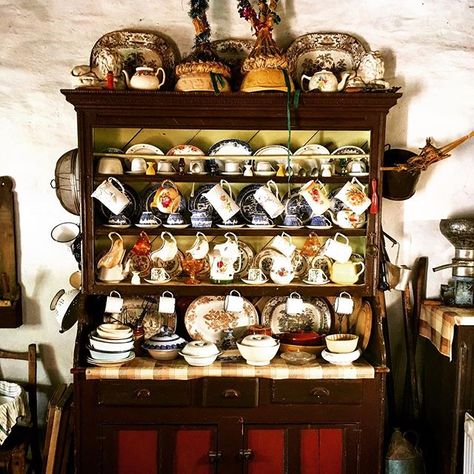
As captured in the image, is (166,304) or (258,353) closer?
(258,353)

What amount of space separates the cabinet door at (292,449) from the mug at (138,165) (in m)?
1.22

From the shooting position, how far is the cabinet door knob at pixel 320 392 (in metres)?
2.37

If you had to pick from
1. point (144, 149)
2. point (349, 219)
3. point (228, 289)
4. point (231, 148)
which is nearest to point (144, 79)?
point (144, 149)

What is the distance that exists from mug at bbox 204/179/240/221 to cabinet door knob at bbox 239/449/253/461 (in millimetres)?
998

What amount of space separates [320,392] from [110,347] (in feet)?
2.98

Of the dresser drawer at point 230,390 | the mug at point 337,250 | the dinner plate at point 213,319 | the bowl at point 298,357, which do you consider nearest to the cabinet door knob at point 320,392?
the bowl at point 298,357

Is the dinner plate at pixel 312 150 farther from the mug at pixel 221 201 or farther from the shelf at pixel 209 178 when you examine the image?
the mug at pixel 221 201

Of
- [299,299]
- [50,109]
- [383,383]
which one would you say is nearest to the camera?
[383,383]

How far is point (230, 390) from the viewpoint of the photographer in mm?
2359

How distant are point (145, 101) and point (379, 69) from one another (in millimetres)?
1045

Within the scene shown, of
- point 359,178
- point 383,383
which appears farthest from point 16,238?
point 383,383

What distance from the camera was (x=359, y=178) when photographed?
2531 millimetres

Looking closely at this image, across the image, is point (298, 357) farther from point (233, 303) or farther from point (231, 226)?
point (231, 226)

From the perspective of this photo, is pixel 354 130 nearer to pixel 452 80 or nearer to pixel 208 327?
pixel 452 80
